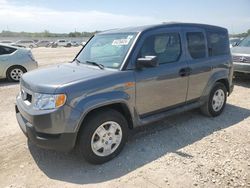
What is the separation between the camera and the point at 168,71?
4297mm

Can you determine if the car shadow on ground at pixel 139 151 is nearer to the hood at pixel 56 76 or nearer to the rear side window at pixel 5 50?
the hood at pixel 56 76

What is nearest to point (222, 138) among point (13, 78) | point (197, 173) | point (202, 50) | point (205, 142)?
point (205, 142)

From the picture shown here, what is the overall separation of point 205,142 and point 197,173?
1002 mm

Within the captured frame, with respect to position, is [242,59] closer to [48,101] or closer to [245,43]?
[245,43]

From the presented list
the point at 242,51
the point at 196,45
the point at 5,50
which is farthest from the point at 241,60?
the point at 5,50

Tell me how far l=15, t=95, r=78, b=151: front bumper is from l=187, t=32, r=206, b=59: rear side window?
8.57 ft

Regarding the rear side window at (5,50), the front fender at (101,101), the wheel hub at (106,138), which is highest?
the rear side window at (5,50)

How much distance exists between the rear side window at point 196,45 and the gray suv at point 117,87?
0.02 metres

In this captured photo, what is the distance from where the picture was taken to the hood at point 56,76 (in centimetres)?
336

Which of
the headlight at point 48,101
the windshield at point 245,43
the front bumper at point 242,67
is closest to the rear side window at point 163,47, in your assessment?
the headlight at point 48,101

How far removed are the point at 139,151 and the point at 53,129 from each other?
56.7 inches

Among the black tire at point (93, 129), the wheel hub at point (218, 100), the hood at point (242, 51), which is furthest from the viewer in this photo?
the hood at point (242, 51)

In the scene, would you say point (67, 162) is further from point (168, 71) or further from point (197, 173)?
point (168, 71)

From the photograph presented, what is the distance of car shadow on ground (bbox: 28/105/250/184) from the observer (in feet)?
11.5
